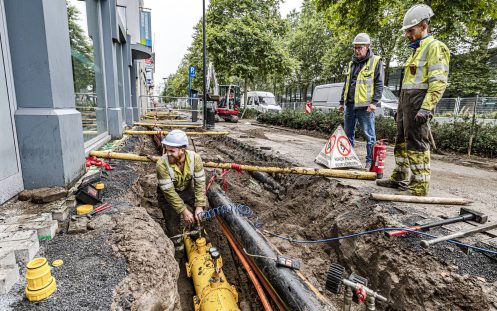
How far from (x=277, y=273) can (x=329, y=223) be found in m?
1.50

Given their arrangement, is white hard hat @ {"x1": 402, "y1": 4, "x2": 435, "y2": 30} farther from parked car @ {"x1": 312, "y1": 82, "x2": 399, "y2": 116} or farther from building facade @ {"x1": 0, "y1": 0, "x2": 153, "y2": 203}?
parked car @ {"x1": 312, "y1": 82, "x2": 399, "y2": 116}

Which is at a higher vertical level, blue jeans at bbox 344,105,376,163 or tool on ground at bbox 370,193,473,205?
blue jeans at bbox 344,105,376,163

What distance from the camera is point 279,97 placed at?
51.6 m

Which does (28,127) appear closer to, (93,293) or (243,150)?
(93,293)

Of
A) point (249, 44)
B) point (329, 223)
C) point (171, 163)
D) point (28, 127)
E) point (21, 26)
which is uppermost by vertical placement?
point (249, 44)

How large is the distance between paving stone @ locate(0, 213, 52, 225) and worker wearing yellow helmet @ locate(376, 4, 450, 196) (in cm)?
395

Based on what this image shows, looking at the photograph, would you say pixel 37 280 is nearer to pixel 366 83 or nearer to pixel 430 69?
pixel 430 69

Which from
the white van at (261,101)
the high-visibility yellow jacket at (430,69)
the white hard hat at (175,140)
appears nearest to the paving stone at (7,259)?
the white hard hat at (175,140)

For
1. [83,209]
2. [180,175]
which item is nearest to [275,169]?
[180,175]

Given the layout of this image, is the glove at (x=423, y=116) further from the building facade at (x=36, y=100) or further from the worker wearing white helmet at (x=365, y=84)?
the building facade at (x=36, y=100)

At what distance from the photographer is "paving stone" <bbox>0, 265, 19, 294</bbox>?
1530 mm

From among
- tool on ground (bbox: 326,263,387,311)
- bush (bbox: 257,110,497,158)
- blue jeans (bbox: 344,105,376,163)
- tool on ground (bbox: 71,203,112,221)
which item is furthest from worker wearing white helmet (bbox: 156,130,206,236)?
bush (bbox: 257,110,497,158)

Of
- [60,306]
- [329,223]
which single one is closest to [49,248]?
[60,306]

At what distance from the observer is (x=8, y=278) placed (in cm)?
157
